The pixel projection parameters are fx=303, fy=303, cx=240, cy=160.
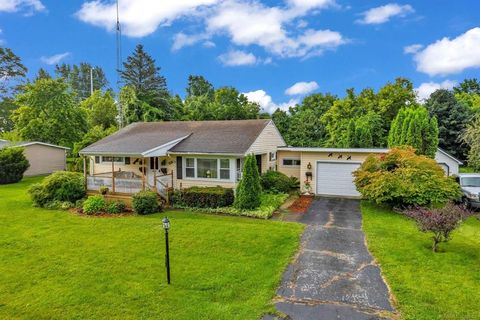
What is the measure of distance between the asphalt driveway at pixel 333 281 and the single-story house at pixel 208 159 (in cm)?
589

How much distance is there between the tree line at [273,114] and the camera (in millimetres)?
24684

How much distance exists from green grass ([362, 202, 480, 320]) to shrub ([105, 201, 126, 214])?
33.6 feet

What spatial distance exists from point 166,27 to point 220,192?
13484mm

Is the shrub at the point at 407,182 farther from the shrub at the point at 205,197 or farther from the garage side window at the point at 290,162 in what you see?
the shrub at the point at 205,197

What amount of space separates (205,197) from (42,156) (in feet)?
69.0

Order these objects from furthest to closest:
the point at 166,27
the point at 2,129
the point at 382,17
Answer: the point at 2,129
the point at 166,27
the point at 382,17

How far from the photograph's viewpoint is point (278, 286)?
650 cm

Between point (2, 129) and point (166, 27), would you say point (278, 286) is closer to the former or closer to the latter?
point (166, 27)

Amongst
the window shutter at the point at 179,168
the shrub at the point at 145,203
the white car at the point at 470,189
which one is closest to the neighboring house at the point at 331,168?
the white car at the point at 470,189

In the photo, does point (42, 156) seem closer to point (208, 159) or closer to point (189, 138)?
point (189, 138)

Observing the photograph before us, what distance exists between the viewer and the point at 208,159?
606 inches

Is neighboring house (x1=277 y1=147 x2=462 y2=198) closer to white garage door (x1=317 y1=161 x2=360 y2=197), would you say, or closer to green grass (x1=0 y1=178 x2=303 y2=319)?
white garage door (x1=317 y1=161 x2=360 y2=197)

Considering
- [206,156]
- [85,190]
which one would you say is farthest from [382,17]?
[85,190]

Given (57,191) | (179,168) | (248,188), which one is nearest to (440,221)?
(248,188)
